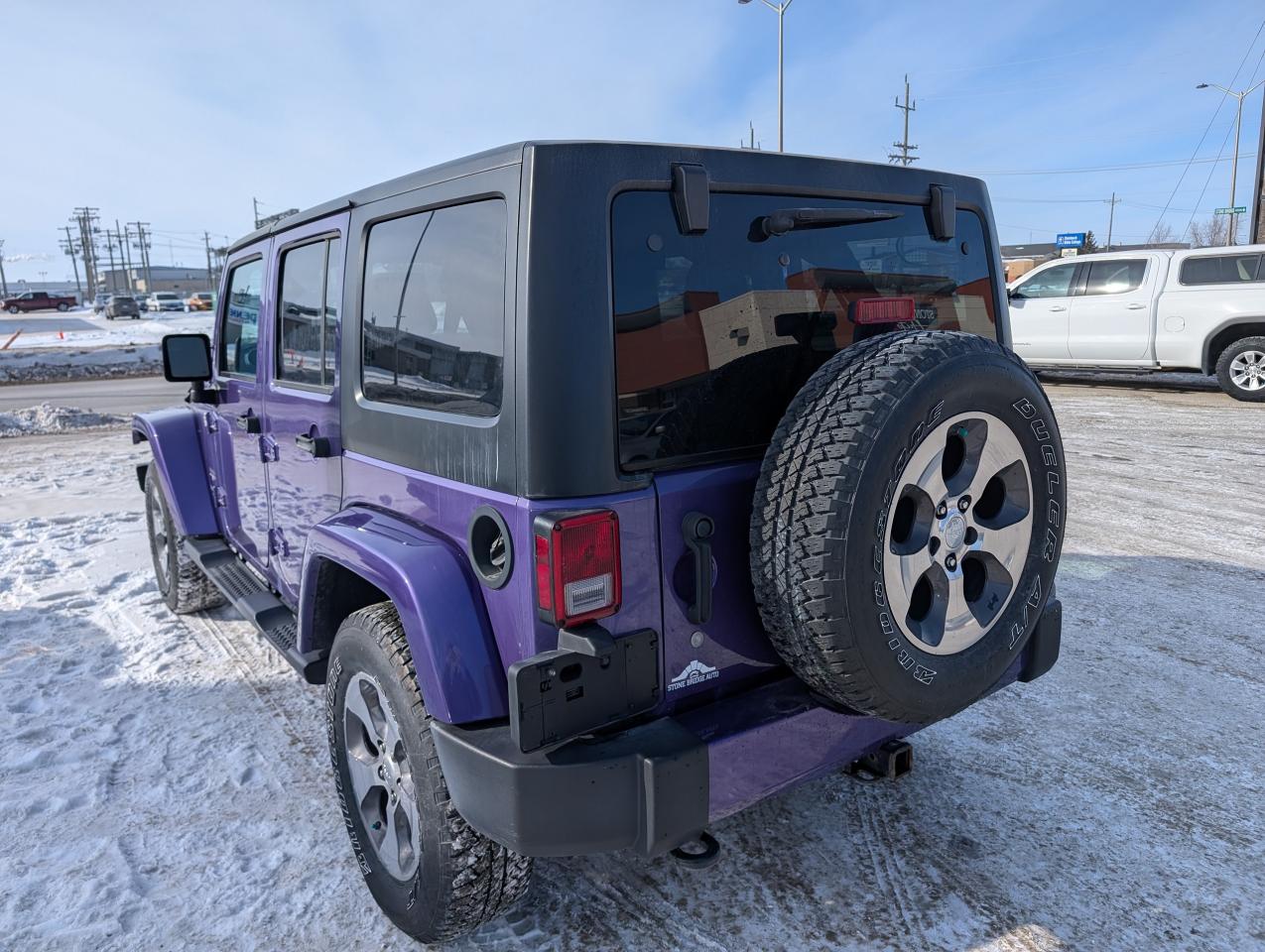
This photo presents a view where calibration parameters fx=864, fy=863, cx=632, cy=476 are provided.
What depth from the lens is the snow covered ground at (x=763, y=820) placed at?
240 cm

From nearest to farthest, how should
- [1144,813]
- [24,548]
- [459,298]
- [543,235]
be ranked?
[543,235] < [459,298] < [1144,813] < [24,548]

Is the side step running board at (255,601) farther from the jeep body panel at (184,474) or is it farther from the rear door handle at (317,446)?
the rear door handle at (317,446)

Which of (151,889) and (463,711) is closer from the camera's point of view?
(463,711)

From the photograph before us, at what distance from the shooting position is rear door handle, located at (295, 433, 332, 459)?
2850 mm

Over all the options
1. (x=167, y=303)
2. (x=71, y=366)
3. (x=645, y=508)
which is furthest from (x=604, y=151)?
(x=167, y=303)

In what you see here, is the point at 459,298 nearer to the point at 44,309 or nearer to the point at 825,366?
the point at 825,366

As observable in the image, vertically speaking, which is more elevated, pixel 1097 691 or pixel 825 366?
pixel 825 366

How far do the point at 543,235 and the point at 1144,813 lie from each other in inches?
105

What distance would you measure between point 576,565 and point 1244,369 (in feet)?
40.6

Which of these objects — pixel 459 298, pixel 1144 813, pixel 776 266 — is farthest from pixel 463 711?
pixel 1144 813

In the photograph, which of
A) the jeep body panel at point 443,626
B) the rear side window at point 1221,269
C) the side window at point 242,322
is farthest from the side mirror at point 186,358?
the rear side window at point 1221,269

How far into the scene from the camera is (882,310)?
8.19 ft

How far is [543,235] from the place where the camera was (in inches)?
76.2

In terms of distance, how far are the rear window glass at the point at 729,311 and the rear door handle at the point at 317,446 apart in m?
1.29
